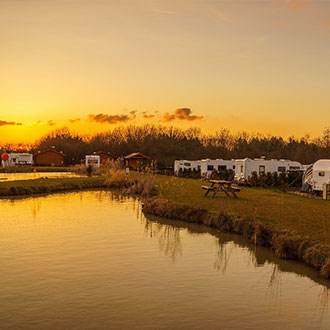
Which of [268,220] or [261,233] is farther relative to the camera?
[268,220]

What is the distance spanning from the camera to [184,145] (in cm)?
7481

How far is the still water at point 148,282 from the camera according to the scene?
627 centimetres

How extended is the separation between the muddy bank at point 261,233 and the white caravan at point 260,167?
12.4 m

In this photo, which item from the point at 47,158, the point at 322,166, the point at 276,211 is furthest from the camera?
the point at 47,158

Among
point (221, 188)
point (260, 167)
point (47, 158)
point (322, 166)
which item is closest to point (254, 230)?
point (221, 188)

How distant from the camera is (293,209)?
14.5 metres

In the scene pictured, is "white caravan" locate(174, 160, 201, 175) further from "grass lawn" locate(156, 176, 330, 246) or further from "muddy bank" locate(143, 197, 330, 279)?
"muddy bank" locate(143, 197, 330, 279)

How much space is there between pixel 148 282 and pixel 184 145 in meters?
67.3

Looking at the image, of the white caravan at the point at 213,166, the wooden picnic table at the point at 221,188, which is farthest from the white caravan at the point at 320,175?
the white caravan at the point at 213,166

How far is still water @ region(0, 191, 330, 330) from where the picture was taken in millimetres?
6273

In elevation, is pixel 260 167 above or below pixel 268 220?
above

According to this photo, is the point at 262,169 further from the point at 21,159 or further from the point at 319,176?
the point at 21,159

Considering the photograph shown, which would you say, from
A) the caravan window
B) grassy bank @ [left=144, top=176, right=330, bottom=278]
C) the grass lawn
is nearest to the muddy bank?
grassy bank @ [left=144, top=176, right=330, bottom=278]

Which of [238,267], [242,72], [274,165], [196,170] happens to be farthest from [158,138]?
[238,267]
